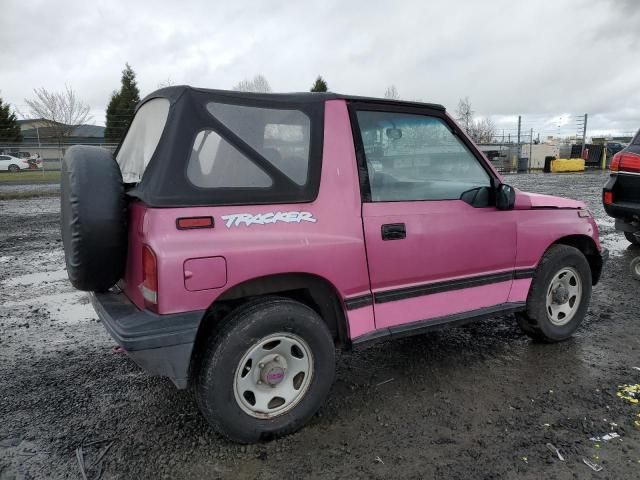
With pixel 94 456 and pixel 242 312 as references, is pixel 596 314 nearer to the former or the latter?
pixel 242 312

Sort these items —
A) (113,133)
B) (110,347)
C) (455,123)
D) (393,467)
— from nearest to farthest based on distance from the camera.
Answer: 1. (393,467)
2. (455,123)
3. (110,347)
4. (113,133)

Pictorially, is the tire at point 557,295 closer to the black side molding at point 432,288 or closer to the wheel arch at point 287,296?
the black side molding at point 432,288

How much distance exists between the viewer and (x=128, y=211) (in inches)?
104

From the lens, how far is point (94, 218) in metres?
2.46

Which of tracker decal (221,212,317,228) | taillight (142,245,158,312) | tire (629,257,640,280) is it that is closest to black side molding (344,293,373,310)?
tracker decal (221,212,317,228)

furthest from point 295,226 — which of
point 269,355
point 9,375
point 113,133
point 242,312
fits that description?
point 113,133

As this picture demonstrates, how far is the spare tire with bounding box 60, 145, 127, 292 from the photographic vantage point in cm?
244

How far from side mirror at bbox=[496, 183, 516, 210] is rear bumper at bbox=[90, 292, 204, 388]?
7.00ft

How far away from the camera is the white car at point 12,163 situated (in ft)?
103

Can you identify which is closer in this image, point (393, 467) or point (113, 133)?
point (393, 467)

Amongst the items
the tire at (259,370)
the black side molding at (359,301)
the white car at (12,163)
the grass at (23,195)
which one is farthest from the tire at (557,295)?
the white car at (12,163)

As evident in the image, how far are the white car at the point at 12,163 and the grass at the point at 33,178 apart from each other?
6.84ft

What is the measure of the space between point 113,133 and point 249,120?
36932 millimetres

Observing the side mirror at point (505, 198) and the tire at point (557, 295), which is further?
the tire at point (557, 295)
